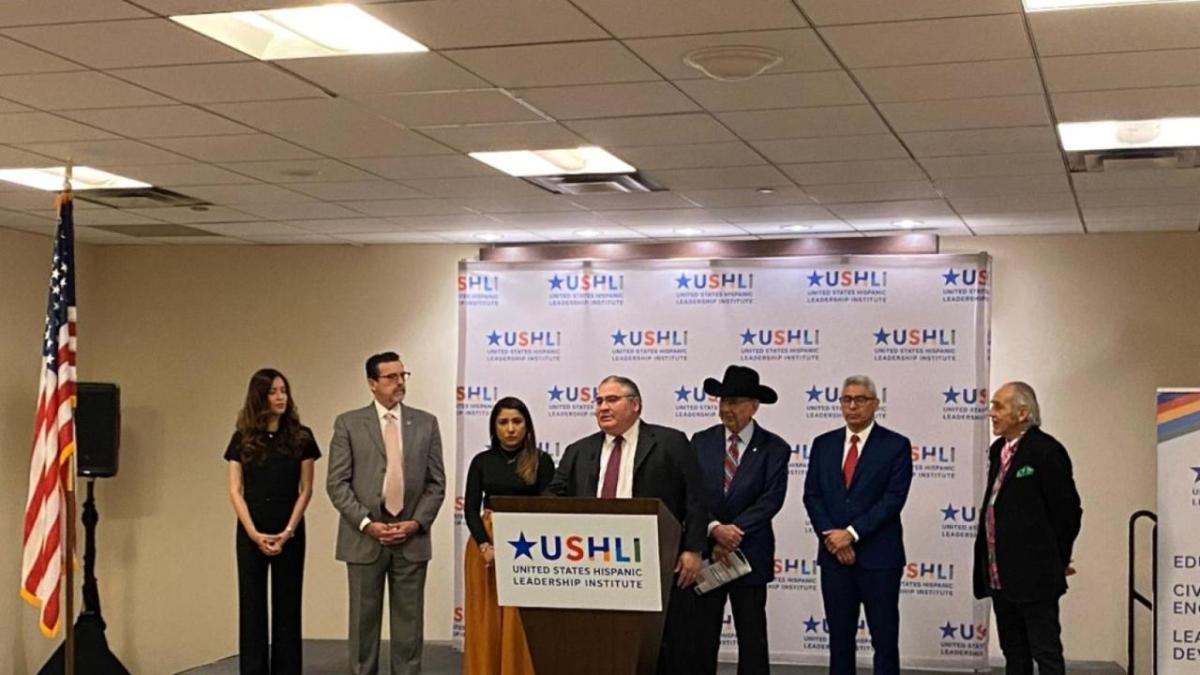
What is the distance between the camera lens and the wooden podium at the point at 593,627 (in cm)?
520

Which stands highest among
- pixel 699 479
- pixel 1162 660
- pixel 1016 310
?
pixel 1016 310

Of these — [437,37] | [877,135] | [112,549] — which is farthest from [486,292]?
[437,37]

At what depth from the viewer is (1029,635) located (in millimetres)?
6590

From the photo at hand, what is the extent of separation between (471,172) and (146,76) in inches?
81.2

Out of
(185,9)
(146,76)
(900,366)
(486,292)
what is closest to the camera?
(185,9)

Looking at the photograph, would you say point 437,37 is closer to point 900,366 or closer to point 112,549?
point 900,366

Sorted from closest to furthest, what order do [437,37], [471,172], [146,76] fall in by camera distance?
[437,37], [146,76], [471,172]

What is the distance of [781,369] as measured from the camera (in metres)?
8.94

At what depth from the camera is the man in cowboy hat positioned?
22.3 ft

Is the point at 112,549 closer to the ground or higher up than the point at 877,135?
closer to the ground

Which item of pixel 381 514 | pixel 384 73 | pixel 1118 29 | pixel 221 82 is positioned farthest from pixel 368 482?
pixel 1118 29

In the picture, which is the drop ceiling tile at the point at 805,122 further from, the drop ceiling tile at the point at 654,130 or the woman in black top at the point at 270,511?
the woman in black top at the point at 270,511

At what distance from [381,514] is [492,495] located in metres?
0.82

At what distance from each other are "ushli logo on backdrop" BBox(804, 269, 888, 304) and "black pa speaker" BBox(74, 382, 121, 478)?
172 inches
